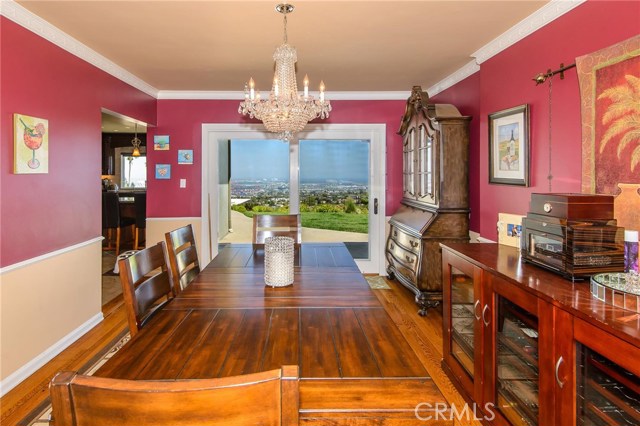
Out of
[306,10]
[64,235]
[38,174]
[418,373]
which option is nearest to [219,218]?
[64,235]

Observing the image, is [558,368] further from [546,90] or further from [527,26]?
[527,26]

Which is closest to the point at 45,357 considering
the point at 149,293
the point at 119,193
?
the point at 149,293

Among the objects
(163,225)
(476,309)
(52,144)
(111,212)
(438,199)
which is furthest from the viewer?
(111,212)

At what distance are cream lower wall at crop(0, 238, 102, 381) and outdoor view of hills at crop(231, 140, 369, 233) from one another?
7.04ft

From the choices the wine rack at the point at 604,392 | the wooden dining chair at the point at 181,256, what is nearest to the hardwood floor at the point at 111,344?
the wine rack at the point at 604,392

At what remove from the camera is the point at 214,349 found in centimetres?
117

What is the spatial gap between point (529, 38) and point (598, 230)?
1737 mm

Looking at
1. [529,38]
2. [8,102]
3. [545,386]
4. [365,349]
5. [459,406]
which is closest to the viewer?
[365,349]

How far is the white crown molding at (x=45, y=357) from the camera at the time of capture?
7.88ft

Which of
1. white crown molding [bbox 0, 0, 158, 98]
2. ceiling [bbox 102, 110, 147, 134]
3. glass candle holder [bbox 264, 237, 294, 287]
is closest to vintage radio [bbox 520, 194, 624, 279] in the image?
glass candle holder [bbox 264, 237, 294, 287]

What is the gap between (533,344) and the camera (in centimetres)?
162

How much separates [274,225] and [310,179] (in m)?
2.14

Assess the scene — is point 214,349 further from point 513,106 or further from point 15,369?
point 513,106

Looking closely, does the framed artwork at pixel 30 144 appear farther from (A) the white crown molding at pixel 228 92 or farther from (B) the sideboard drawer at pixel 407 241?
(B) the sideboard drawer at pixel 407 241
